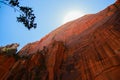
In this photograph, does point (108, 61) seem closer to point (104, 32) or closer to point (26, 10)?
point (104, 32)

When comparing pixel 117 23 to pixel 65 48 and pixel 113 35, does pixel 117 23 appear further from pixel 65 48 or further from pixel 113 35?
pixel 65 48

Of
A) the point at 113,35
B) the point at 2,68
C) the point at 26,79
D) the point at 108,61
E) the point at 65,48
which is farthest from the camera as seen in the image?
the point at 2,68

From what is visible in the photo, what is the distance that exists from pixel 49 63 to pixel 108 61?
11280 millimetres

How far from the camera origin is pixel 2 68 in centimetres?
3562

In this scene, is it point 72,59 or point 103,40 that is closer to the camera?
point 103,40

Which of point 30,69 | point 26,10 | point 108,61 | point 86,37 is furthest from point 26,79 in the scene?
point 26,10

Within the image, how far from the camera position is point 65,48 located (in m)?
33.1

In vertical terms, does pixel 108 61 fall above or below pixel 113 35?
Answer: below

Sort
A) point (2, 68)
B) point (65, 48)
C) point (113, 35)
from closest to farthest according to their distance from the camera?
point (113, 35)
point (65, 48)
point (2, 68)

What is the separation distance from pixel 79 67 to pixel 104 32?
21.7 ft

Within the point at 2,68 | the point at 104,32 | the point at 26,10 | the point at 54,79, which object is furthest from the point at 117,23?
the point at 2,68

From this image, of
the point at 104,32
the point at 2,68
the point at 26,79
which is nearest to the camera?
the point at 104,32

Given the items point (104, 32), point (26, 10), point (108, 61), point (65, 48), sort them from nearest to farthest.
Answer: point (26, 10), point (108, 61), point (104, 32), point (65, 48)

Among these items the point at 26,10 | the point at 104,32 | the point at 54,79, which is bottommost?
the point at 54,79
